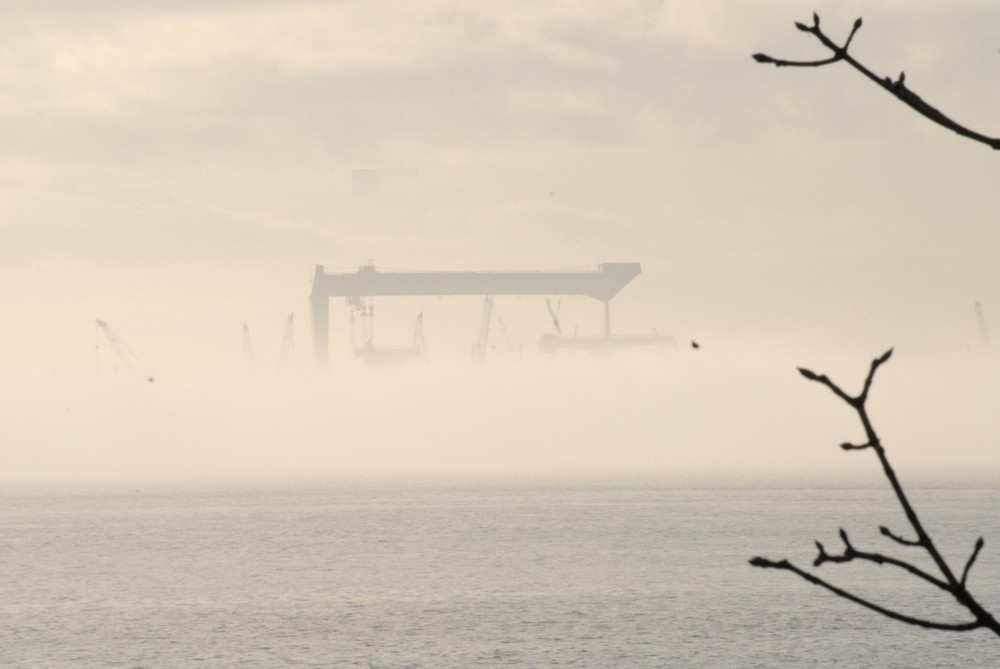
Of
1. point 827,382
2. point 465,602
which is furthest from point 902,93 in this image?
point 465,602

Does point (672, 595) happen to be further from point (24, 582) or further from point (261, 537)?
point (261, 537)

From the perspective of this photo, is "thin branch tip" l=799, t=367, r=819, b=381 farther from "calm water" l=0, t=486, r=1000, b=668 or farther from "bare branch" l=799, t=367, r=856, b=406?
"calm water" l=0, t=486, r=1000, b=668

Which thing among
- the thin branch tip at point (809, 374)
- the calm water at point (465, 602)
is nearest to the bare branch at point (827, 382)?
the thin branch tip at point (809, 374)

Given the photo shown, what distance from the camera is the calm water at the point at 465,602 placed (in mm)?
70625

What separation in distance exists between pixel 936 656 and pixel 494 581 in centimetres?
4691

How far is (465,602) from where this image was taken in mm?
95125

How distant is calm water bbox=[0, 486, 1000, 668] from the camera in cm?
7062

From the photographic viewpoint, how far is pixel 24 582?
383 feet

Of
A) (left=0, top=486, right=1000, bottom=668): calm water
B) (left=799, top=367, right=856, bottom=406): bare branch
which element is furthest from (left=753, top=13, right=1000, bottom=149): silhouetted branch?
(left=0, top=486, right=1000, bottom=668): calm water

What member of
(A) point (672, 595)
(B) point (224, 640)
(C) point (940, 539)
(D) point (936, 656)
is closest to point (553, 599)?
(A) point (672, 595)

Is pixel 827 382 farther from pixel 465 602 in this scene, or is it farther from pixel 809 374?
pixel 465 602

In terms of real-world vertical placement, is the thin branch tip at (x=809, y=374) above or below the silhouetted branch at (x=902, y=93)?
below

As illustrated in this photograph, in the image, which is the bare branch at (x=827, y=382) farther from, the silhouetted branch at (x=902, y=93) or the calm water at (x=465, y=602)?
the calm water at (x=465, y=602)

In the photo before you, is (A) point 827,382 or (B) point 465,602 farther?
(B) point 465,602
